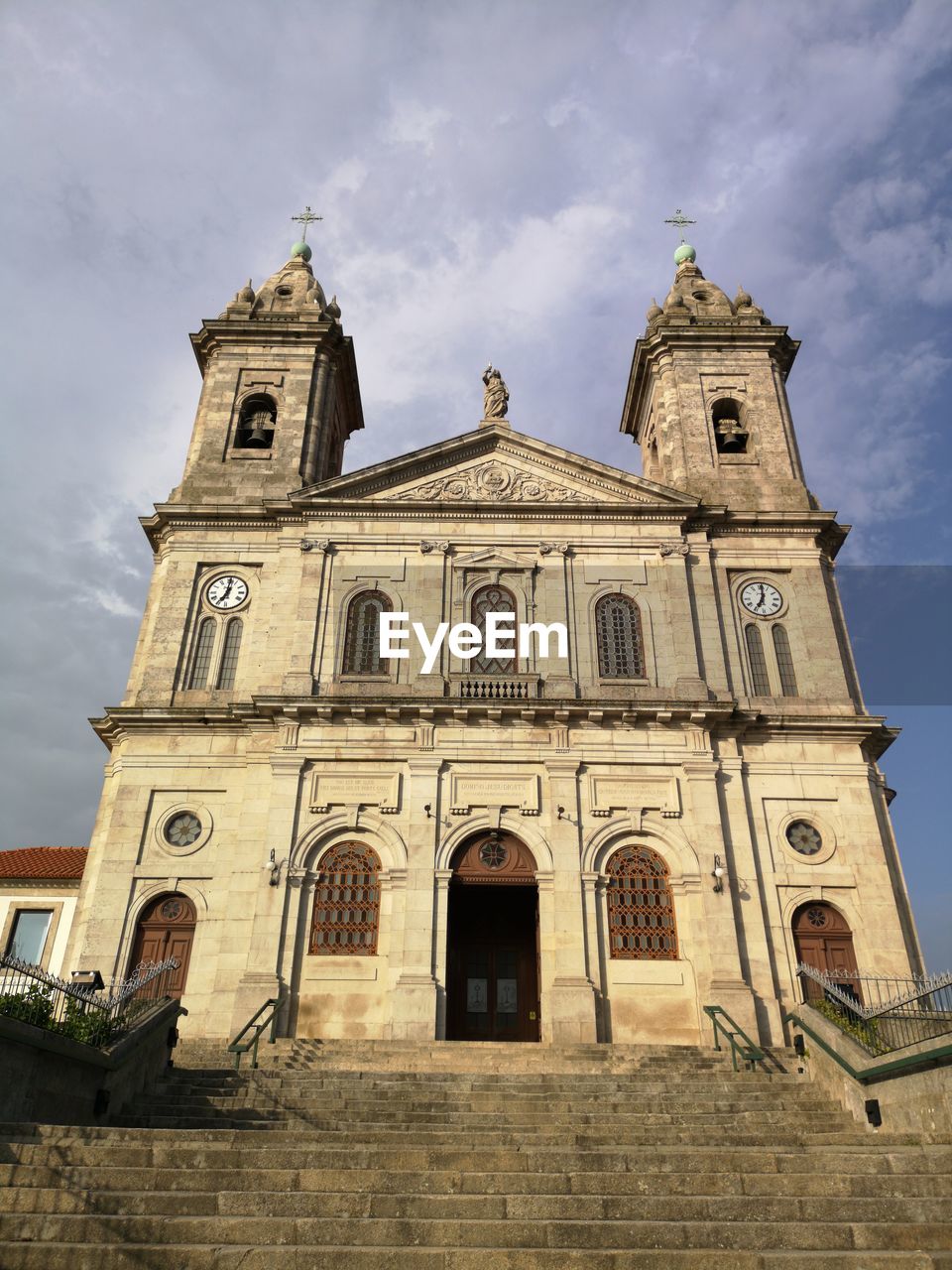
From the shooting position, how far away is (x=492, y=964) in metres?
22.5

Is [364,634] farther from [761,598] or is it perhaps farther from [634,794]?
[761,598]

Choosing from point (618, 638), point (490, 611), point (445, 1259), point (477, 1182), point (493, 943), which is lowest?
point (445, 1259)

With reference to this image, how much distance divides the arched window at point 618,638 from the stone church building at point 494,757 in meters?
0.06

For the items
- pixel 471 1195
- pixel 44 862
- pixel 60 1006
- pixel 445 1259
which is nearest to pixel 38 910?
pixel 44 862

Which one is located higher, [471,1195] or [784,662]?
[784,662]

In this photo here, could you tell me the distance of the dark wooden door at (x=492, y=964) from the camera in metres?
21.6

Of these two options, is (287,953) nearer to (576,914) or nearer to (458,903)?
(458,903)

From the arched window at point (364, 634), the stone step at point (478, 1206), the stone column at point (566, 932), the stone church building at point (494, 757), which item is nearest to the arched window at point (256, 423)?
the stone church building at point (494, 757)

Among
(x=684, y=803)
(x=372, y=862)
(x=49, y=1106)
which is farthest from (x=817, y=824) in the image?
(x=49, y=1106)

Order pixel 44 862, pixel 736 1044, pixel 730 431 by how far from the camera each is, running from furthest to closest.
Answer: pixel 730 431
pixel 44 862
pixel 736 1044

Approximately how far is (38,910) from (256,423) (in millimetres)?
14765

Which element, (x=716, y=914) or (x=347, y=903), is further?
(x=347, y=903)

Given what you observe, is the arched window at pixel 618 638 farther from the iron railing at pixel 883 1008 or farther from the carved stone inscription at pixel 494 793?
the iron railing at pixel 883 1008

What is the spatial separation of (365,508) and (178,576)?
5225 millimetres
